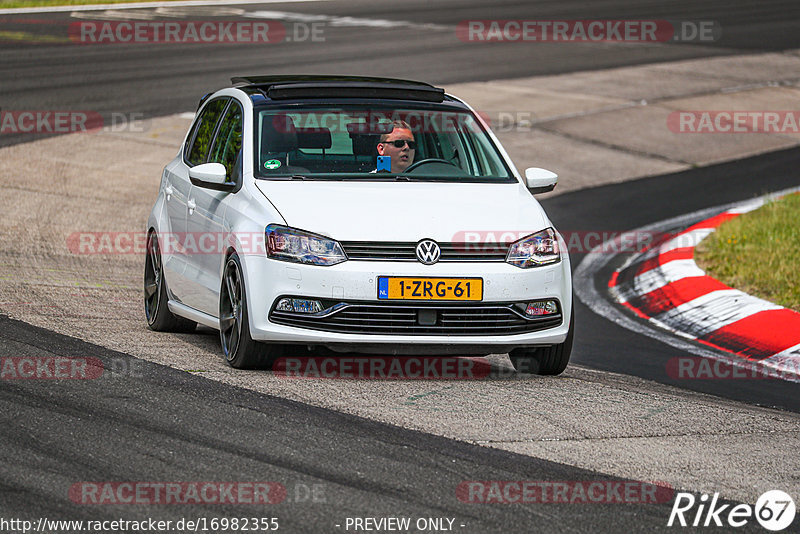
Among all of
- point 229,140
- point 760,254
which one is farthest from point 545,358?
point 760,254

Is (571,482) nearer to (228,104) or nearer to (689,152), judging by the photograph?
(228,104)

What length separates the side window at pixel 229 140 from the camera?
8578 millimetres

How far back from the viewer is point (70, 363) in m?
7.38

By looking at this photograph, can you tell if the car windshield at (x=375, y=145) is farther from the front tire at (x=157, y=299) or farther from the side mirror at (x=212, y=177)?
the front tire at (x=157, y=299)

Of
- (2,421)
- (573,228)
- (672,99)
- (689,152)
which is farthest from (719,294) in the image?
(672,99)

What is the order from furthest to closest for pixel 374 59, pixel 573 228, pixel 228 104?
pixel 374 59 < pixel 573 228 < pixel 228 104

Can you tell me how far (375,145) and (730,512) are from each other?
13.3 feet

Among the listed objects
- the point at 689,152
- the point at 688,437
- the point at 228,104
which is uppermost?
the point at 228,104

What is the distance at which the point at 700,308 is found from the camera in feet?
36.3

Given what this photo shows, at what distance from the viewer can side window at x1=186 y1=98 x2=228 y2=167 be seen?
30.6 ft

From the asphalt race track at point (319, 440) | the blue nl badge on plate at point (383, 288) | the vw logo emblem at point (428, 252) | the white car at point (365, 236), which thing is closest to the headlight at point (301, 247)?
the white car at point (365, 236)

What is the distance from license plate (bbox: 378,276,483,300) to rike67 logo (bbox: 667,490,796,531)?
2210 millimetres

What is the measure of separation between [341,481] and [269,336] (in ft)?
6.84

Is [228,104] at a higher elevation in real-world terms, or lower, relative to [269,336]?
higher
